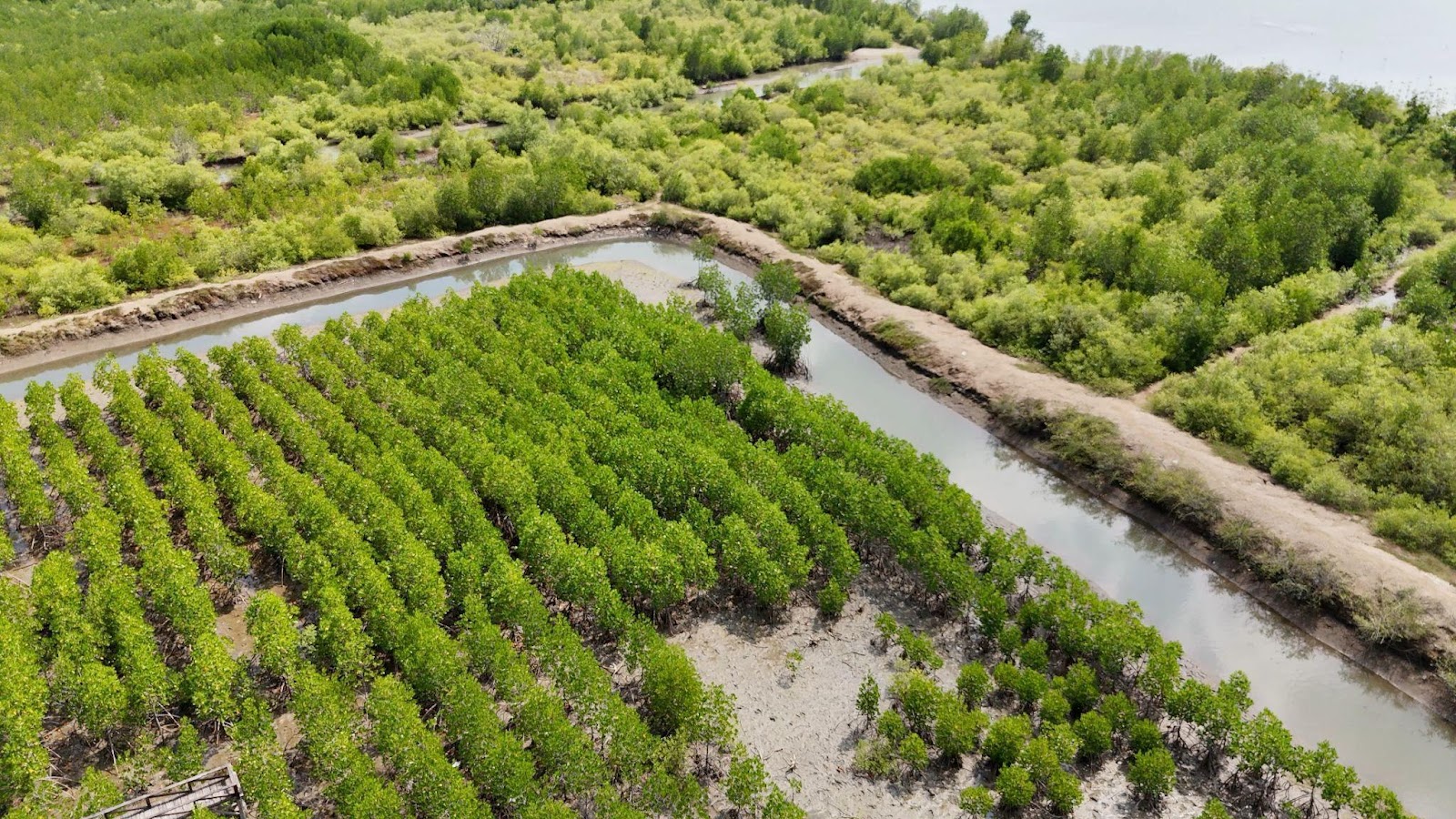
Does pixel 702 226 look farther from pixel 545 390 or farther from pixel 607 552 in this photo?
pixel 607 552

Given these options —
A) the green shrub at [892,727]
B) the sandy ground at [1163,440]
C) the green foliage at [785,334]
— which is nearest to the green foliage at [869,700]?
the green shrub at [892,727]

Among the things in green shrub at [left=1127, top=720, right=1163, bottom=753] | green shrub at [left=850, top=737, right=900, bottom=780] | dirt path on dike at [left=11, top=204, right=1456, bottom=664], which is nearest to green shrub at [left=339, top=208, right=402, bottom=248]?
dirt path on dike at [left=11, top=204, right=1456, bottom=664]

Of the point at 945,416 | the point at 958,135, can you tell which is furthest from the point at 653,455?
the point at 958,135

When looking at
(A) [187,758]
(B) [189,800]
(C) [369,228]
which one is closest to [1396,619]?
(B) [189,800]

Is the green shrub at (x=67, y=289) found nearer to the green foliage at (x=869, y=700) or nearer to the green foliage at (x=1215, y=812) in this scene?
the green foliage at (x=869, y=700)

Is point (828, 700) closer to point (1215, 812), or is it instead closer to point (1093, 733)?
point (1093, 733)

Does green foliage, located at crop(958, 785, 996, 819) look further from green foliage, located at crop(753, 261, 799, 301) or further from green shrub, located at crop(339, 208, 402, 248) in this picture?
green shrub, located at crop(339, 208, 402, 248)
